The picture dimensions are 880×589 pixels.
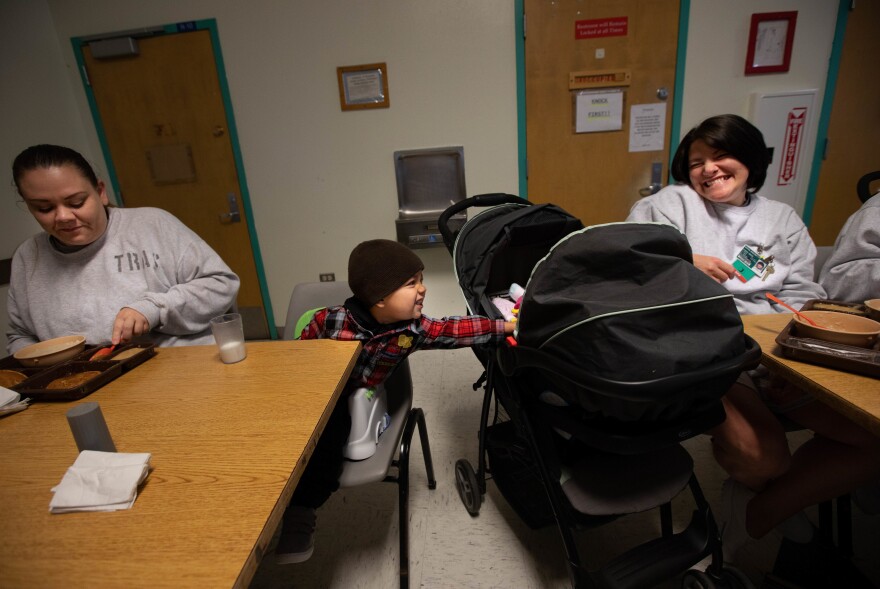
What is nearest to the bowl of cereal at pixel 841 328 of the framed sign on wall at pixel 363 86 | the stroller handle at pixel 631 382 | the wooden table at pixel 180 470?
the stroller handle at pixel 631 382

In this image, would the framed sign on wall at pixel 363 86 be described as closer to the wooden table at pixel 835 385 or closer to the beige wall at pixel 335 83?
the beige wall at pixel 335 83

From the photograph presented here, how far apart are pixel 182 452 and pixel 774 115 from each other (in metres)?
3.58

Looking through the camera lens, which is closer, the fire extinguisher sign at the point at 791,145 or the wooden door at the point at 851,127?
the wooden door at the point at 851,127

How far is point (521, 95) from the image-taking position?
8.79 feet

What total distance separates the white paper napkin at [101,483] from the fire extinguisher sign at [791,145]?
12.1 feet

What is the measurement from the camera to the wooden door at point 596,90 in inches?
99.3

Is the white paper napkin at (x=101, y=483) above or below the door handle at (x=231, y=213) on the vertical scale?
below

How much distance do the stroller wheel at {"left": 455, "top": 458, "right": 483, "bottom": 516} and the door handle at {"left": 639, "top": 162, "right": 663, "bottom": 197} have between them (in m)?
2.34

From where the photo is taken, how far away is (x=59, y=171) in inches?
46.4

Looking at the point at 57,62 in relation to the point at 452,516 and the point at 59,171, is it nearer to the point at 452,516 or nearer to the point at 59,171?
the point at 59,171

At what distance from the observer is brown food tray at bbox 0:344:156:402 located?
92cm

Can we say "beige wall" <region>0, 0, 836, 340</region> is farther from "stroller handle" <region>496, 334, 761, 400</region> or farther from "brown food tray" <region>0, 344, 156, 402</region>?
"stroller handle" <region>496, 334, 761, 400</region>

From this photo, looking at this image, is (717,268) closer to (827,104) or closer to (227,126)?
(827,104)

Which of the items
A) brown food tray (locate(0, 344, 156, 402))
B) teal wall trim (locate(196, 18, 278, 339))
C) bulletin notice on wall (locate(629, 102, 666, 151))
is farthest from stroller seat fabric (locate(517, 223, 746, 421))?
teal wall trim (locate(196, 18, 278, 339))
